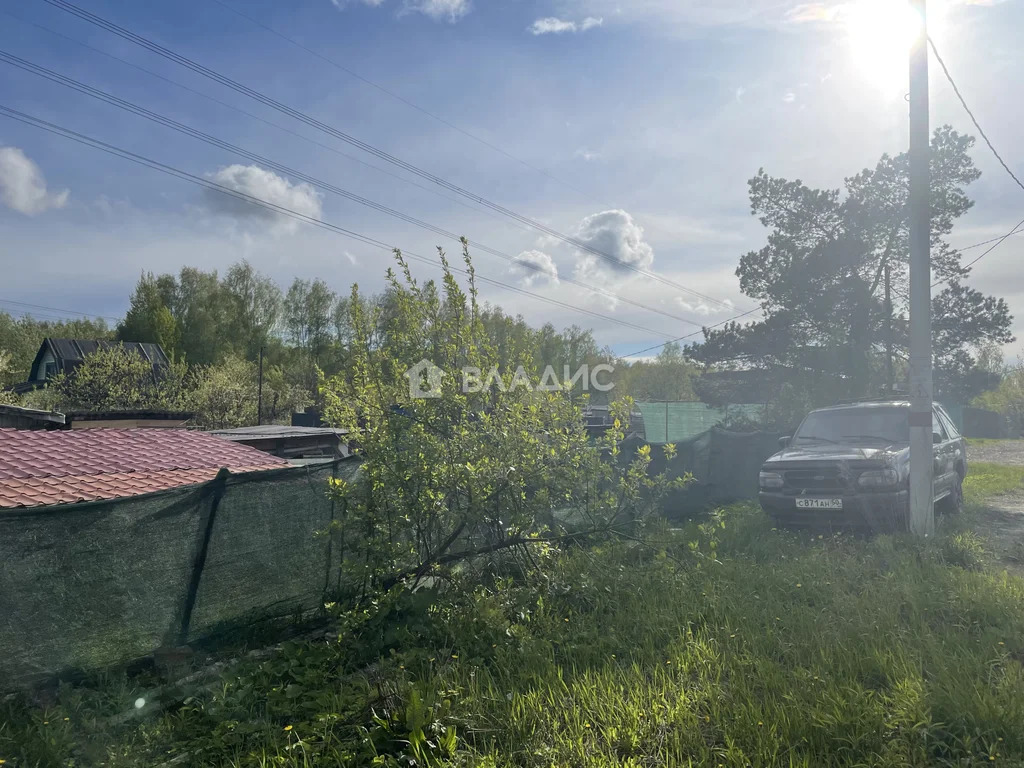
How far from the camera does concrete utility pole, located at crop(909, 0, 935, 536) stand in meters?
7.48

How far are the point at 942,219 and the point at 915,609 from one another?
17.6 m

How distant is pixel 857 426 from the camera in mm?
9484

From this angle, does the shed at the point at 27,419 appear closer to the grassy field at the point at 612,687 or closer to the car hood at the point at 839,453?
the grassy field at the point at 612,687

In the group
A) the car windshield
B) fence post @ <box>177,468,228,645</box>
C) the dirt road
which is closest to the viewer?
fence post @ <box>177,468,228,645</box>

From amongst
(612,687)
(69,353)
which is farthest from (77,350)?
(612,687)

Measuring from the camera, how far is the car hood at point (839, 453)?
8.16 meters

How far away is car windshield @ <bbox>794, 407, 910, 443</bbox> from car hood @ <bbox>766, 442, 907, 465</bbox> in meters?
0.32

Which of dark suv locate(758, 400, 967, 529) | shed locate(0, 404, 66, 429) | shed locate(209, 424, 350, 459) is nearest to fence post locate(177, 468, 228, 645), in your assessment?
dark suv locate(758, 400, 967, 529)

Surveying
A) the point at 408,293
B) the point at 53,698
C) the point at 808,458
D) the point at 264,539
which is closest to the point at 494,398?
the point at 408,293

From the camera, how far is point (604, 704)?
3.54 meters

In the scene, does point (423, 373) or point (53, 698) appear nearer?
point (53, 698)

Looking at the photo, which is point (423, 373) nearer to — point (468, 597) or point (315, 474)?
point (315, 474)

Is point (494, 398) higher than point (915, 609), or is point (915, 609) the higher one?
point (494, 398)

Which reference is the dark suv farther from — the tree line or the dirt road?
the tree line
